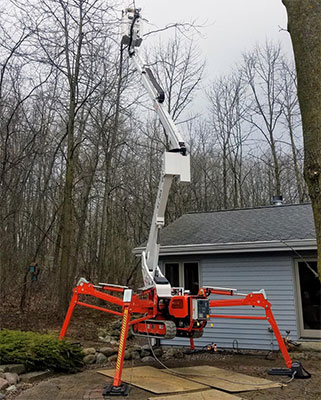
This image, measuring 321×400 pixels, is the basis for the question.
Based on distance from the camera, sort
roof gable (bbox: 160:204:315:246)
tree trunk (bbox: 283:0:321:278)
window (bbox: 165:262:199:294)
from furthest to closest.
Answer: window (bbox: 165:262:199:294), roof gable (bbox: 160:204:315:246), tree trunk (bbox: 283:0:321:278)

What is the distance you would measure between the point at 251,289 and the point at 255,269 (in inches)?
19.5

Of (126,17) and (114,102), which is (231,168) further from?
(126,17)

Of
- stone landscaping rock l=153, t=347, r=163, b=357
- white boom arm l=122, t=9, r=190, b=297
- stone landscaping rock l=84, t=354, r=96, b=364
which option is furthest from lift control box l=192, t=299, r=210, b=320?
stone landscaping rock l=153, t=347, r=163, b=357

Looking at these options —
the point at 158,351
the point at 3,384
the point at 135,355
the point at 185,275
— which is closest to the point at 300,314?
the point at 185,275

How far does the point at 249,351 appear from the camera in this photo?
8.74m

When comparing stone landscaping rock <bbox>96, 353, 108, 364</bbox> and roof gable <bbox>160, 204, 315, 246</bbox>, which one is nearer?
stone landscaping rock <bbox>96, 353, 108, 364</bbox>

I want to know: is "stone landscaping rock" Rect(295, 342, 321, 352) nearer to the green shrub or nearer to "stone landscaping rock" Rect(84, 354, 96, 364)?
"stone landscaping rock" Rect(84, 354, 96, 364)

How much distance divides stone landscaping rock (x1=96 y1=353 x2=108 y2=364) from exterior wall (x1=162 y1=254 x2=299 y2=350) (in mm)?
2209

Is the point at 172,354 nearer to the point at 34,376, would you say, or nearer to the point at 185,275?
the point at 185,275

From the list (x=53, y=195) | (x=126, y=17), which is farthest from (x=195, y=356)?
(x=53, y=195)

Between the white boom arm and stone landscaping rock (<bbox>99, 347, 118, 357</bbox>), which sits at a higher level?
the white boom arm

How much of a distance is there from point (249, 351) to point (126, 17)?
7.99m

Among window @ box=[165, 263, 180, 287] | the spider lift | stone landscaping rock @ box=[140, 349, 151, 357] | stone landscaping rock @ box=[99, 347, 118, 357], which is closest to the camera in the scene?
the spider lift

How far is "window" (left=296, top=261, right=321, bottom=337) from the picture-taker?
8.30 m
